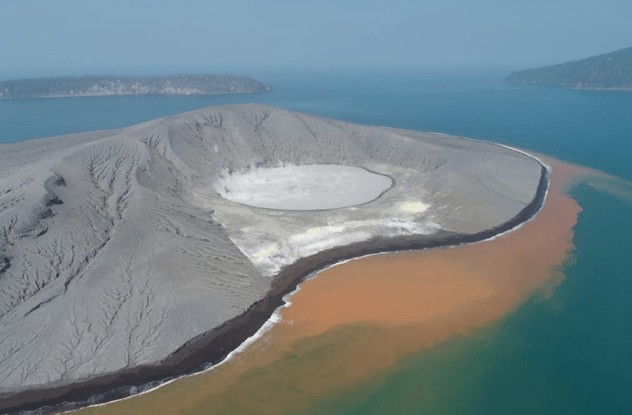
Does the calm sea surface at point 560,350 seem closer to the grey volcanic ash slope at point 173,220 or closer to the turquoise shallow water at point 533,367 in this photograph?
the turquoise shallow water at point 533,367

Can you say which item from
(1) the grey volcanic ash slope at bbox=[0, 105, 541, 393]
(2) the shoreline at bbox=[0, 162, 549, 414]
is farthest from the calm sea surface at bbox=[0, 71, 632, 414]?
(1) the grey volcanic ash slope at bbox=[0, 105, 541, 393]

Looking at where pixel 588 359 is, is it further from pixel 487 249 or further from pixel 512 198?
pixel 512 198

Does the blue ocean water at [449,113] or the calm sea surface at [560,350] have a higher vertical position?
the blue ocean water at [449,113]

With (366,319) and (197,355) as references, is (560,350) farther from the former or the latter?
(197,355)

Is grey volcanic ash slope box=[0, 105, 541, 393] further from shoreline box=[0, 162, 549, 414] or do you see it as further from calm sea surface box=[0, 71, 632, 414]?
calm sea surface box=[0, 71, 632, 414]

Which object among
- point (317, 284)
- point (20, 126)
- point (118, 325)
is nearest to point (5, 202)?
point (118, 325)

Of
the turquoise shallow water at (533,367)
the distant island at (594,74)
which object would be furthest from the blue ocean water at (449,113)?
the turquoise shallow water at (533,367)
